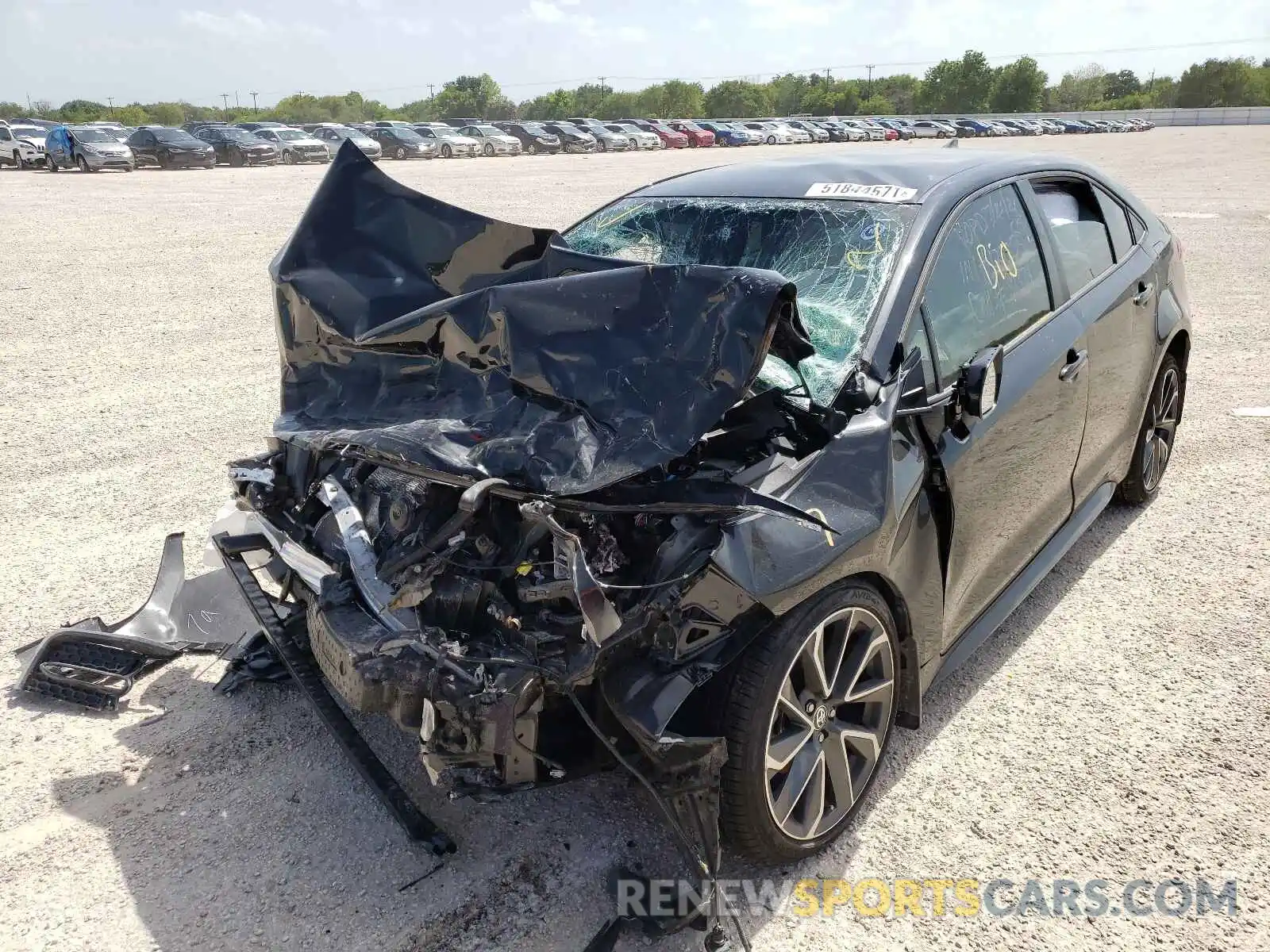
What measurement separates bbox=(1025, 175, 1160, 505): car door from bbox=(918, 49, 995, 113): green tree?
367 feet

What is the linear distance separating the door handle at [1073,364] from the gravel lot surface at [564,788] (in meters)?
1.04

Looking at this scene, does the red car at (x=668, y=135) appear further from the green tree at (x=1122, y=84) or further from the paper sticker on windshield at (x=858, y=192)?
the green tree at (x=1122, y=84)

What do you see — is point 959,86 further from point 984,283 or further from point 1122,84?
point 984,283

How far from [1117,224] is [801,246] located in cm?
195

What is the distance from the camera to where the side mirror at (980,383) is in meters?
2.79

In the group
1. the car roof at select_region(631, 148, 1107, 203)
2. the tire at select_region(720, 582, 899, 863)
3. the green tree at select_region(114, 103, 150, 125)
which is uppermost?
the green tree at select_region(114, 103, 150, 125)

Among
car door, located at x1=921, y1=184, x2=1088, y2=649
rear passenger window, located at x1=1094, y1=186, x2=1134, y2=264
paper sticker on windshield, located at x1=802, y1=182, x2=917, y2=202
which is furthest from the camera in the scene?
rear passenger window, located at x1=1094, y1=186, x2=1134, y2=264

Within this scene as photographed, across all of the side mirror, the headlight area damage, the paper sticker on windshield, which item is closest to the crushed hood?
the headlight area damage

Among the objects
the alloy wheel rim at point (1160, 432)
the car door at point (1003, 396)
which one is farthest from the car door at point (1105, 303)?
the alloy wheel rim at point (1160, 432)

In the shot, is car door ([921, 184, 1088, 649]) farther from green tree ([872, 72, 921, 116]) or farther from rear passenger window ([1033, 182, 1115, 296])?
green tree ([872, 72, 921, 116])

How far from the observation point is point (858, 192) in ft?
11.2

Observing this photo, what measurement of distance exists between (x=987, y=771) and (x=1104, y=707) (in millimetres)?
618

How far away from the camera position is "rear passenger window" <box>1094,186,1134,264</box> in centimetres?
421

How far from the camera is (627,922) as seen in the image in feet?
7.82
